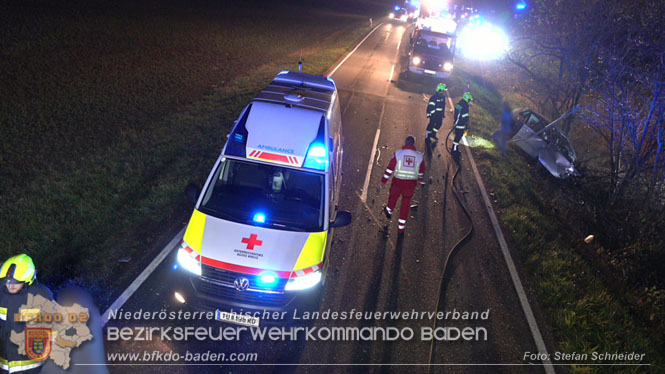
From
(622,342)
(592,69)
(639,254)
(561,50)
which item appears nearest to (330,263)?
(622,342)

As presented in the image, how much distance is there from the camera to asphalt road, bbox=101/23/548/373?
194 inches

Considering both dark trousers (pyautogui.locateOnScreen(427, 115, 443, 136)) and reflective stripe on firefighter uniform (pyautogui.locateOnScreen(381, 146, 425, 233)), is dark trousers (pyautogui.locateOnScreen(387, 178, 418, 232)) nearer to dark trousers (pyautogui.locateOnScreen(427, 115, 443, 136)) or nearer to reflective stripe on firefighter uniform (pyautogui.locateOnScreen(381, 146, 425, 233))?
reflective stripe on firefighter uniform (pyautogui.locateOnScreen(381, 146, 425, 233))

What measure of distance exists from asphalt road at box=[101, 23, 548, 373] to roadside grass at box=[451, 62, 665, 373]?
0.51 meters

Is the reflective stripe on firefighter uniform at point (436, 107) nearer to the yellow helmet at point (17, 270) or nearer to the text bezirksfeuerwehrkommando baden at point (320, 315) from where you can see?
the text bezirksfeuerwehrkommando baden at point (320, 315)

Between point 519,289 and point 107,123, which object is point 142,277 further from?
point 107,123

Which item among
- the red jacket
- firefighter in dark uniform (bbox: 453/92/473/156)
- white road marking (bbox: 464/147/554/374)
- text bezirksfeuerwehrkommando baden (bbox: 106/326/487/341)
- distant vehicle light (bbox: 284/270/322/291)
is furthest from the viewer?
firefighter in dark uniform (bbox: 453/92/473/156)

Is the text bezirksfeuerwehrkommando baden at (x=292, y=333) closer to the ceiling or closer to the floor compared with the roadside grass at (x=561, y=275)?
closer to the floor

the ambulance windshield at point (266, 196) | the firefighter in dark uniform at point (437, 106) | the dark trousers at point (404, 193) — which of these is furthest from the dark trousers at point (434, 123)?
the ambulance windshield at point (266, 196)

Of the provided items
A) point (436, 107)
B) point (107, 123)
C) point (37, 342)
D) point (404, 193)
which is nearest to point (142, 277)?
point (37, 342)

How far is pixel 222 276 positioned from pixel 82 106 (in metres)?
10.5

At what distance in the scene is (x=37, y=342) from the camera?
3703 mm

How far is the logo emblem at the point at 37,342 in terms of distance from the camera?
12.0 ft

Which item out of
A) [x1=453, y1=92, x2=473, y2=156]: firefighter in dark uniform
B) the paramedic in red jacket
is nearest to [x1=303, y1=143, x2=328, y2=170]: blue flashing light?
the paramedic in red jacket

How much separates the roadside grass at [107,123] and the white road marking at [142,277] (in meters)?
0.19
